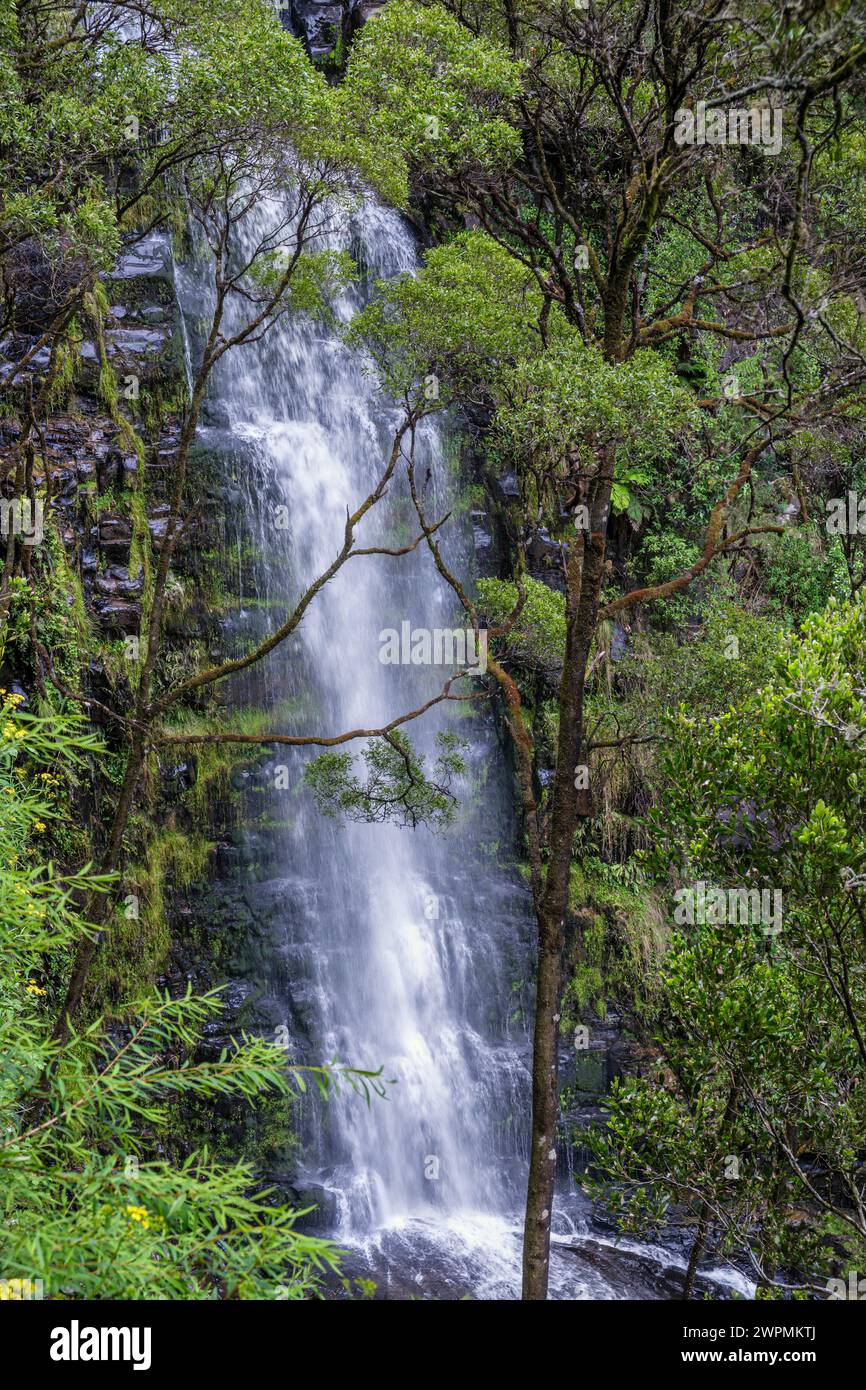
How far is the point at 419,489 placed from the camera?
17.4 m

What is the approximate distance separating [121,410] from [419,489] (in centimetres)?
497

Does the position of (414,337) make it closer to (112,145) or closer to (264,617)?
(112,145)

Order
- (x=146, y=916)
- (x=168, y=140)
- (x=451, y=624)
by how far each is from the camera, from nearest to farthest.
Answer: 1. (x=168, y=140)
2. (x=146, y=916)
3. (x=451, y=624)

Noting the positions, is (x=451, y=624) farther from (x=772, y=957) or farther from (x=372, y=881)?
(x=772, y=957)

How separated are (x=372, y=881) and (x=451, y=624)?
4379mm

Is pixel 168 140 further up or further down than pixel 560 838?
further up

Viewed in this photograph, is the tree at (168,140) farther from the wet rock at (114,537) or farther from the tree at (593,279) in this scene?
the wet rock at (114,537)

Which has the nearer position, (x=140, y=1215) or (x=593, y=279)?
(x=140, y=1215)

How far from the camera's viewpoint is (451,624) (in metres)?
17.0

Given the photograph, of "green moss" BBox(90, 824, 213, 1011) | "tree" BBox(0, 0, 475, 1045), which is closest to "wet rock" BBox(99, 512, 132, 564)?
"tree" BBox(0, 0, 475, 1045)

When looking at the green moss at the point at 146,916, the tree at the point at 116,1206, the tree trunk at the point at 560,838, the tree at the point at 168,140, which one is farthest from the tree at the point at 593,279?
the green moss at the point at 146,916

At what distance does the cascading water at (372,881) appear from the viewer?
1348 centimetres

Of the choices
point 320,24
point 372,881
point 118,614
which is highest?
point 320,24

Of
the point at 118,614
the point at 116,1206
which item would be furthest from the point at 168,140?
the point at 116,1206
